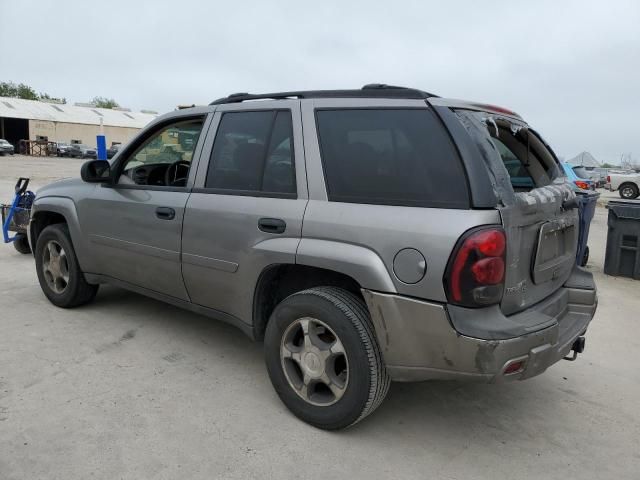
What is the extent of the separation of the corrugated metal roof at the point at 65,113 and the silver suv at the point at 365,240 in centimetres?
5206

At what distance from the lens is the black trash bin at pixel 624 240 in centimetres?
Result: 682

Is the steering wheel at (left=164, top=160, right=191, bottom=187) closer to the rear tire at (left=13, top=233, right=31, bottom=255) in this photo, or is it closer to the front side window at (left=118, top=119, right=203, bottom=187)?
the front side window at (left=118, top=119, right=203, bottom=187)

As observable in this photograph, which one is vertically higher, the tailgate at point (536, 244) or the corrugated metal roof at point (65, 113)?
the corrugated metal roof at point (65, 113)

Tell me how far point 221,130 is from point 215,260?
0.88m

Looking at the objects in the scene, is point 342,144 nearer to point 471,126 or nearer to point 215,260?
point 471,126

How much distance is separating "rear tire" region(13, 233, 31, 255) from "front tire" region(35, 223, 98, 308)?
2.58 metres

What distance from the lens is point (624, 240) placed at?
6.92m

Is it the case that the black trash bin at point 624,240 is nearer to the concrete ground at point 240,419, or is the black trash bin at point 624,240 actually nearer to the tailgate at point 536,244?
the concrete ground at point 240,419

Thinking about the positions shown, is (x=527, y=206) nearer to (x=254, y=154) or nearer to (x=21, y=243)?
(x=254, y=154)

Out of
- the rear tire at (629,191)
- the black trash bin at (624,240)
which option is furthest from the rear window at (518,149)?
the rear tire at (629,191)

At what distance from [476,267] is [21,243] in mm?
6675

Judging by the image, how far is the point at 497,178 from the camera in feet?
8.05

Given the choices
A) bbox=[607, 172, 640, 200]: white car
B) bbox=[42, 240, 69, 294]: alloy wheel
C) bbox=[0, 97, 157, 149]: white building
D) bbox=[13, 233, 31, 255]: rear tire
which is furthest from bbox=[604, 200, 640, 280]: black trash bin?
bbox=[0, 97, 157, 149]: white building

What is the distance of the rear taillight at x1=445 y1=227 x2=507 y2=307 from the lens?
229cm
